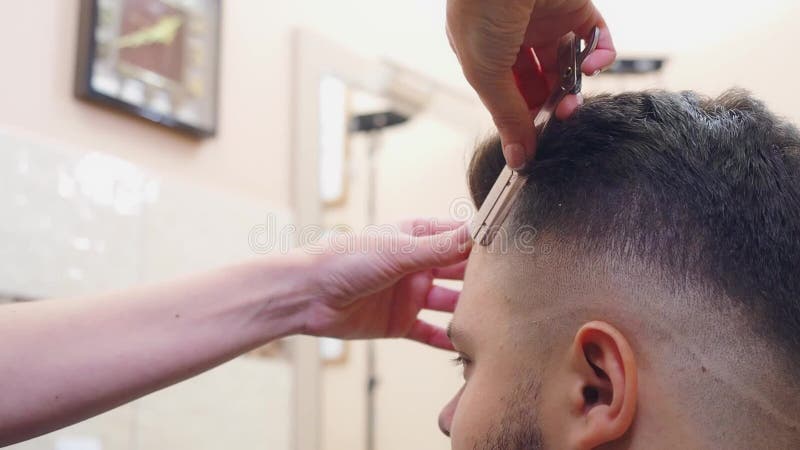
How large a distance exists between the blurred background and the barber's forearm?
0.08 m

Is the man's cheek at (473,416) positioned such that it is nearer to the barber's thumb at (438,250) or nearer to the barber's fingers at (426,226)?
the barber's thumb at (438,250)

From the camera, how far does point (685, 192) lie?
906 mm

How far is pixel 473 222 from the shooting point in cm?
109

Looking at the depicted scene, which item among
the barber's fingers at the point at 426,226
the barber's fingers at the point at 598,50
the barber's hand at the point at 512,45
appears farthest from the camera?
the barber's fingers at the point at 426,226

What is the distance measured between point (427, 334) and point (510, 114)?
0.58 meters

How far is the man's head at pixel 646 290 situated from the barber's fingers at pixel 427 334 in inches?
14.1

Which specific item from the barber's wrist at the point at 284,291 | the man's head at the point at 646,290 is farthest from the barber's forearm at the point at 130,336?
the man's head at the point at 646,290

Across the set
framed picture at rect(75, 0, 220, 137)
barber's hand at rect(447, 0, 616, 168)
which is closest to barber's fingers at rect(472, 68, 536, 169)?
barber's hand at rect(447, 0, 616, 168)

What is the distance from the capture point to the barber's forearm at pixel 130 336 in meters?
1.05

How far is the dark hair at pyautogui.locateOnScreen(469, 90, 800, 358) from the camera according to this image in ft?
2.87

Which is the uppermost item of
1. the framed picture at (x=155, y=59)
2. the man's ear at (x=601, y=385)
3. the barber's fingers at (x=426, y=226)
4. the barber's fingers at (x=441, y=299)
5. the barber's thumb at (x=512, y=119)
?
the framed picture at (x=155, y=59)

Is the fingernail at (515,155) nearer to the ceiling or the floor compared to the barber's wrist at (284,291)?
nearer to the ceiling

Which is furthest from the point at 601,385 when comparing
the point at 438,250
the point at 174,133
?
the point at 174,133

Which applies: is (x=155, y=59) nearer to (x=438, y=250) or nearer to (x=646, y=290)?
(x=438, y=250)
